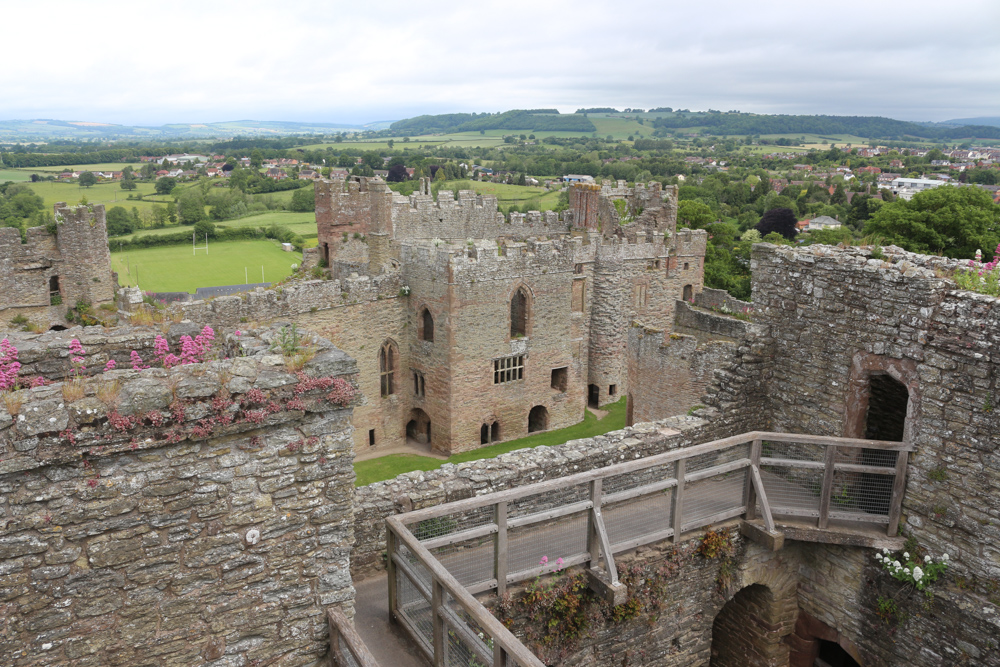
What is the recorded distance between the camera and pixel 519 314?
2405cm

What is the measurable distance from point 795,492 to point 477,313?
1439cm

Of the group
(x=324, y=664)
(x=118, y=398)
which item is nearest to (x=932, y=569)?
(x=324, y=664)

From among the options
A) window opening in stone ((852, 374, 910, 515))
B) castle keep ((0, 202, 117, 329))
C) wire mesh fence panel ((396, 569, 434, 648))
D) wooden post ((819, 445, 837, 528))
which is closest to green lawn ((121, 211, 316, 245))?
castle keep ((0, 202, 117, 329))

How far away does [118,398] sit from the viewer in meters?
4.82

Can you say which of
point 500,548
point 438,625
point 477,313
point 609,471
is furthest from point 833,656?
point 477,313

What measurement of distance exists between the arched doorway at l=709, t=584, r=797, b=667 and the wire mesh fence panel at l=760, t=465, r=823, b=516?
129cm

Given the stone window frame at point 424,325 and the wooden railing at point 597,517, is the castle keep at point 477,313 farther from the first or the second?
the wooden railing at point 597,517

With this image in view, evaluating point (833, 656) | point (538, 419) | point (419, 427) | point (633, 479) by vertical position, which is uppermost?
point (633, 479)

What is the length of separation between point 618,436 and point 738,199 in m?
92.3

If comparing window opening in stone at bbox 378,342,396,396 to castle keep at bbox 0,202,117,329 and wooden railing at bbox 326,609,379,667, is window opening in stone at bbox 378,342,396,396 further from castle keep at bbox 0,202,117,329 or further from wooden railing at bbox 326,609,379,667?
wooden railing at bbox 326,609,379,667

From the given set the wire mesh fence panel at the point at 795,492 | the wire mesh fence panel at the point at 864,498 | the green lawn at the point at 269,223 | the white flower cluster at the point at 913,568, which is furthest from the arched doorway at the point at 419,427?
the green lawn at the point at 269,223

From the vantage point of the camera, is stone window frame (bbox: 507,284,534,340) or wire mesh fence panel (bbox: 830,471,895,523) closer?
wire mesh fence panel (bbox: 830,471,895,523)

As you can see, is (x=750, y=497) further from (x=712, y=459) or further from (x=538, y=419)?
(x=538, y=419)

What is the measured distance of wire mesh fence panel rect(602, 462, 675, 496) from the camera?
28.4 ft
